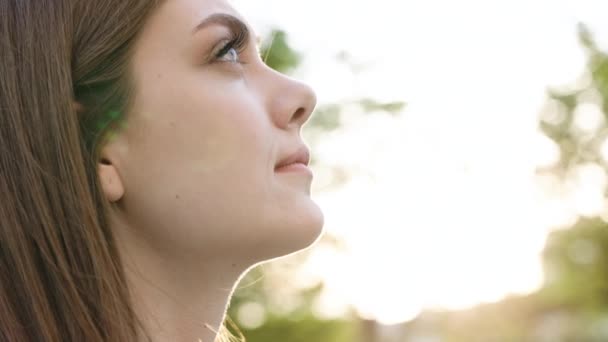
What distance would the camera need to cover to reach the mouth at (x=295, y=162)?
242 cm

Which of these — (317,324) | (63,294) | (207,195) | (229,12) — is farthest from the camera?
(317,324)

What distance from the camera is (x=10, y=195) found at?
2.25 meters

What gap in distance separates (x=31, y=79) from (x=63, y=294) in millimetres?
599

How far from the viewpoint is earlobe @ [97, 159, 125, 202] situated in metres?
2.36

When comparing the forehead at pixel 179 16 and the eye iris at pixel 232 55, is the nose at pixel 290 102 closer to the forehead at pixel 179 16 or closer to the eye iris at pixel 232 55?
the eye iris at pixel 232 55

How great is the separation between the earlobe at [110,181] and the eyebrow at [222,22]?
0.47 metres

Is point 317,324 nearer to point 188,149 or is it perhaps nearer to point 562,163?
point 562,163

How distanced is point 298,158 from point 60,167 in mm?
Result: 670

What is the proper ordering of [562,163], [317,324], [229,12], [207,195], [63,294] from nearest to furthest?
[63,294] < [207,195] < [229,12] < [317,324] < [562,163]

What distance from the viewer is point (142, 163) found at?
238 centimetres

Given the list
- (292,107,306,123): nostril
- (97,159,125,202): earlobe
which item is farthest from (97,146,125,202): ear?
(292,107,306,123): nostril

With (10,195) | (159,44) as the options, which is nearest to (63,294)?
(10,195)

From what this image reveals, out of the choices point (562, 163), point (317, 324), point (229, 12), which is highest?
point (562, 163)

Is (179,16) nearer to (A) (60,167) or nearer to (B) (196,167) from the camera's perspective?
(B) (196,167)
